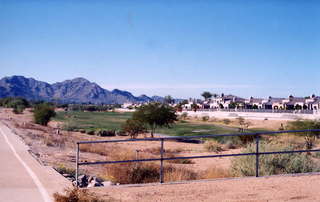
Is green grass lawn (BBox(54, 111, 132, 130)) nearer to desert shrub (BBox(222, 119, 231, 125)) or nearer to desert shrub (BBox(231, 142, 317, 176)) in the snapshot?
desert shrub (BBox(222, 119, 231, 125))

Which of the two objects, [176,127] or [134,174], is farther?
[176,127]

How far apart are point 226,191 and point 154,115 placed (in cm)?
4638

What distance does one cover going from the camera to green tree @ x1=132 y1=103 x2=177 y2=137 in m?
56.6

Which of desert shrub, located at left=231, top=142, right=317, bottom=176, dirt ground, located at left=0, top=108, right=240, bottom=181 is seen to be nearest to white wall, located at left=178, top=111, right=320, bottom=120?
dirt ground, located at left=0, top=108, right=240, bottom=181

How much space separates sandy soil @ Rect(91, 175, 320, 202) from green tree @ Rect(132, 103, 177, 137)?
44.9m

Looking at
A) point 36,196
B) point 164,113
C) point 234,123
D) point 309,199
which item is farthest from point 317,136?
point 234,123

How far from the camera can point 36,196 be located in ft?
31.8

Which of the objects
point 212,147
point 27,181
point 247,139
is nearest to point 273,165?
point 27,181

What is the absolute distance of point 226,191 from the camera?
1027 cm

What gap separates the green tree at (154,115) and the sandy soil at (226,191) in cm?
4487

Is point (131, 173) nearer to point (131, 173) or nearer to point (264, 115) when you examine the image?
point (131, 173)

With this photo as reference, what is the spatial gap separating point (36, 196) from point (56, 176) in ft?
8.61

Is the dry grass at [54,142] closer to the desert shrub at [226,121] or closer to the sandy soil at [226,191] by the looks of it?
the sandy soil at [226,191]

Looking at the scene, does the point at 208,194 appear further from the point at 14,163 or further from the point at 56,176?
the point at 14,163
